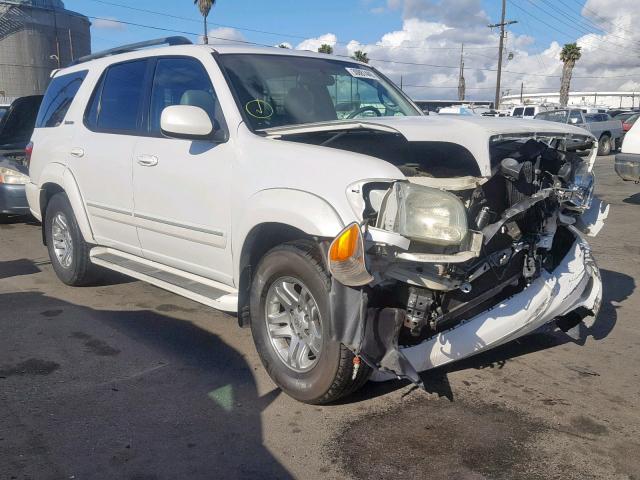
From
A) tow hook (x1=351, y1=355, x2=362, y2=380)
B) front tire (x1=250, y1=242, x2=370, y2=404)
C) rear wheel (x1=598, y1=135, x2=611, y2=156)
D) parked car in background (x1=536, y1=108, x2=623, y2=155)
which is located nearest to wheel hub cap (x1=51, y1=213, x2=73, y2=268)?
front tire (x1=250, y1=242, x2=370, y2=404)

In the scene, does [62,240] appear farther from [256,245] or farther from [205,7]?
[205,7]

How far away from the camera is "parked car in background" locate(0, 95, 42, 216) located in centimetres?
900

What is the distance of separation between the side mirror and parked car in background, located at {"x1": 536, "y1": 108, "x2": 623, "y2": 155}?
21136 mm

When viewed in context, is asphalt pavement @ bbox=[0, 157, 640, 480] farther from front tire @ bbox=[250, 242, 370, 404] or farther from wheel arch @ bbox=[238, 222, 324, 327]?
wheel arch @ bbox=[238, 222, 324, 327]

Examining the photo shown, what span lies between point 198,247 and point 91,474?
Result: 1732 mm

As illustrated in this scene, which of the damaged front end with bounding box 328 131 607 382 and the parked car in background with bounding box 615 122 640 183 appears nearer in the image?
the damaged front end with bounding box 328 131 607 382

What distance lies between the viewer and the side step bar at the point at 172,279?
4112 millimetres

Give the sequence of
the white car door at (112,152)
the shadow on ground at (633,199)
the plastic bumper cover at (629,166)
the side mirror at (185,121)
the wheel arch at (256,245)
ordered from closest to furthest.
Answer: the wheel arch at (256,245), the side mirror at (185,121), the white car door at (112,152), the plastic bumper cover at (629,166), the shadow on ground at (633,199)

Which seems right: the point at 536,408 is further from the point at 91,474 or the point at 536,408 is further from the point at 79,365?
the point at 79,365

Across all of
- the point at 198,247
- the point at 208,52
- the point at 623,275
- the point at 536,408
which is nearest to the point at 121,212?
the point at 198,247

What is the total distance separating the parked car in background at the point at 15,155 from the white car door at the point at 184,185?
498 centimetres

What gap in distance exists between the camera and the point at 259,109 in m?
4.29

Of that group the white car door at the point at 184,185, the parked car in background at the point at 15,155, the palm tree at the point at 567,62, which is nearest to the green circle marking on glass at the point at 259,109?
the white car door at the point at 184,185

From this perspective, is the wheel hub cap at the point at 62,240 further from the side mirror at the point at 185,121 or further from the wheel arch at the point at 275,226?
the wheel arch at the point at 275,226
